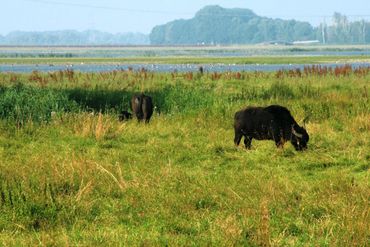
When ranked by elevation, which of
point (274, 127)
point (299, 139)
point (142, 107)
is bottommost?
point (299, 139)

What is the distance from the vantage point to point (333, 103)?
20203 millimetres

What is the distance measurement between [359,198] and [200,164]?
430 centimetres

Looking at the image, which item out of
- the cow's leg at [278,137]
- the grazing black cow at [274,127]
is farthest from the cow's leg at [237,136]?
the cow's leg at [278,137]

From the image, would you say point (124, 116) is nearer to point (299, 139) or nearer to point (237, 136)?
point (237, 136)

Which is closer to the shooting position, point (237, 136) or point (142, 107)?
point (237, 136)

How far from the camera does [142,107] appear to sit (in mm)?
19359

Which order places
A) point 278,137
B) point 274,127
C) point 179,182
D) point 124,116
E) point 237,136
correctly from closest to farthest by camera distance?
point 179,182 → point 274,127 → point 278,137 → point 237,136 → point 124,116

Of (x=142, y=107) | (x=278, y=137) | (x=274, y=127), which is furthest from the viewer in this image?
(x=142, y=107)

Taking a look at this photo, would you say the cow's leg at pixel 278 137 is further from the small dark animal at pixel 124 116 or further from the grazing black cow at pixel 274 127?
the small dark animal at pixel 124 116

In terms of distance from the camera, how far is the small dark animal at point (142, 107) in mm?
19219

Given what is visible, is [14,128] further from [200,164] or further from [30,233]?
[30,233]

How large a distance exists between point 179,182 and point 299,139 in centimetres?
447

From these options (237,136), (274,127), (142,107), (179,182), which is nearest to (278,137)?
(274,127)

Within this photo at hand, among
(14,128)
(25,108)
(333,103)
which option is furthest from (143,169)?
(333,103)
